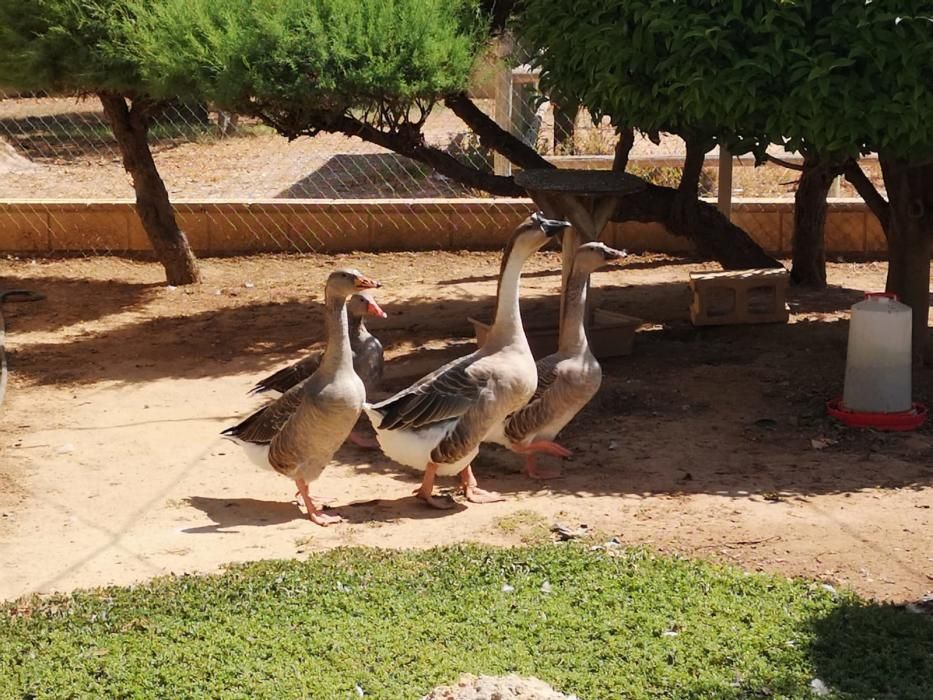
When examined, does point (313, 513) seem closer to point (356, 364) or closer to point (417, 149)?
point (356, 364)

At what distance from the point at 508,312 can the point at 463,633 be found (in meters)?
2.00

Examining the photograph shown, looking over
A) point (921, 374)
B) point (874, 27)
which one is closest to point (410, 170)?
point (921, 374)

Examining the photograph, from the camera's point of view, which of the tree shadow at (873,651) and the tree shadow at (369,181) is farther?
the tree shadow at (369,181)

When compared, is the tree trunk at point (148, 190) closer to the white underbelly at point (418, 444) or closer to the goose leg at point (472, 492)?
the white underbelly at point (418, 444)

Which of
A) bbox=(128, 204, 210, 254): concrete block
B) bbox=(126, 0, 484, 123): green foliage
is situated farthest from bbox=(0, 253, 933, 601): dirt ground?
bbox=(126, 0, 484, 123): green foliage

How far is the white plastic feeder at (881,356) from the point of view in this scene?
7090 mm

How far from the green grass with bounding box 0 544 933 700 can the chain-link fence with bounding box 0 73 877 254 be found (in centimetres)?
453

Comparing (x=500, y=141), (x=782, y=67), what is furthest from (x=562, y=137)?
(x=782, y=67)

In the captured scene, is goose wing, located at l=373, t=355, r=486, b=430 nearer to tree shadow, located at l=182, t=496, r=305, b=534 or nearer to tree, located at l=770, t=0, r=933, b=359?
tree shadow, located at l=182, t=496, r=305, b=534

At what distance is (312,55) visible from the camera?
7.89 meters

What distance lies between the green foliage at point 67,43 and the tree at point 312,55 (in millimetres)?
329

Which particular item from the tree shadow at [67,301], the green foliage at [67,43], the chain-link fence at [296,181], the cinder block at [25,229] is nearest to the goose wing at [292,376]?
the chain-link fence at [296,181]

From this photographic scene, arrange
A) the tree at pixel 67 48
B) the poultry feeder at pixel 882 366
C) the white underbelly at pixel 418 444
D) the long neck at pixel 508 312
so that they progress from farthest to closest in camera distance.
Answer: the tree at pixel 67 48, the poultry feeder at pixel 882 366, the long neck at pixel 508 312, the white underbelly at pixel 418 444

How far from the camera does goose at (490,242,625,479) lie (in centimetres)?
663
